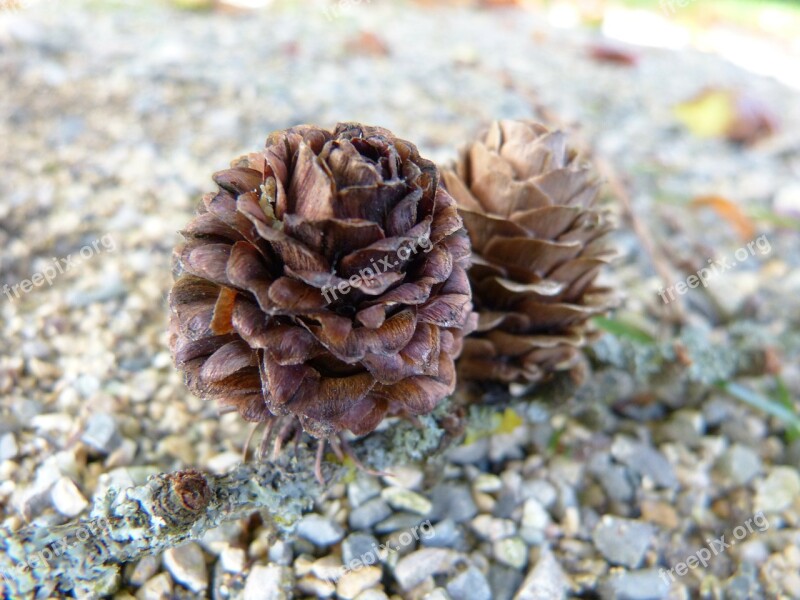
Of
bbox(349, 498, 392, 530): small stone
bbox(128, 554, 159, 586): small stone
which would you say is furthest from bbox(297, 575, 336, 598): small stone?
bbox(128, 554, 159, 586): small stone

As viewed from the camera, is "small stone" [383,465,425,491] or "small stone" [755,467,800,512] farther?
"small stone" [755,467,800,512]

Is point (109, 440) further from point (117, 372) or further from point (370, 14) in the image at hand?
point (370, 14)

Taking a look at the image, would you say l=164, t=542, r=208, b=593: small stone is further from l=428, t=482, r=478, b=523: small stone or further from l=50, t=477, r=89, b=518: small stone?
l=428, t=482, r=478, b=523: small stone

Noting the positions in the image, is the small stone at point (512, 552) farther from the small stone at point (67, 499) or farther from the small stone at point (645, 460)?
the small stone at point (67, 499)

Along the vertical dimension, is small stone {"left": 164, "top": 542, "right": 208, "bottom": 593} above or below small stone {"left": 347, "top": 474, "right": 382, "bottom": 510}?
above

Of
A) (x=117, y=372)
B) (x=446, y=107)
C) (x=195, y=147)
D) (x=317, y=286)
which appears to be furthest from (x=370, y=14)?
(x=317, y=286)

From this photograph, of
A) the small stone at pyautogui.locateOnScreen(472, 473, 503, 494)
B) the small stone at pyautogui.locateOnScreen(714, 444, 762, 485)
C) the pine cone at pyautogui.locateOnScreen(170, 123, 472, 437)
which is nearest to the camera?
the pine cone at pyautogui.locateOnScreen(170, 123, 472, 437)

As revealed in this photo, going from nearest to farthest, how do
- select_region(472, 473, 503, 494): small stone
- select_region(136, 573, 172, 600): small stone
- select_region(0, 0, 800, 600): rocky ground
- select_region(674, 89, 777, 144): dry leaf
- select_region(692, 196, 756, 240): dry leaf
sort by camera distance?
select_region(136, 573, 172, 600): small stone, select_region(0, 0, 800, 600): rocky ground, select_region(472, 473, 503, 494): small stone, select_region(692, 196, 756, 240): dry leaf, select_region(674, 89, 777, 144): dry leaf
